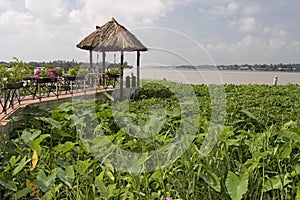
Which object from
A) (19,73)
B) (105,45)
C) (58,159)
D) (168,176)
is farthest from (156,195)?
(105,45)

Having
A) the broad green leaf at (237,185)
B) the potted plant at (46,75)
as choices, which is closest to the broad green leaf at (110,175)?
the broad green leaf at (237,185)

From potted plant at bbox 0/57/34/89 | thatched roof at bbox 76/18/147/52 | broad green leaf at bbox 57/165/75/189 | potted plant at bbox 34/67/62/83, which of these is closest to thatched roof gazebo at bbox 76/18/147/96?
thatched roof at bbox 76/18/147/52

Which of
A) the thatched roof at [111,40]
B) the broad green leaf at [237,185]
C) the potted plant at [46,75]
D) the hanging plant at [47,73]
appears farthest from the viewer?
the thatched roof at [111,40]

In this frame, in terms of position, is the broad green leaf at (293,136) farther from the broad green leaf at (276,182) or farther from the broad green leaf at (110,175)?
the broad green leaf at (110,175)

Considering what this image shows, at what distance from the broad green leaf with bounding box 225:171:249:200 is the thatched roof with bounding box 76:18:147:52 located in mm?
7366

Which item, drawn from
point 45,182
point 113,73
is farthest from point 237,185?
point 113,73

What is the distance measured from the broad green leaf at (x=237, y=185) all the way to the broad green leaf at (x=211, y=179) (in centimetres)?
8

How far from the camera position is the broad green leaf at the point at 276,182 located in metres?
1.98

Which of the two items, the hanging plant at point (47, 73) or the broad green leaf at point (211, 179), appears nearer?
the broad green leaf at point (211, 179)

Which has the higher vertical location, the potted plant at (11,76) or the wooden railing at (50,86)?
the potted plant at (11,76)

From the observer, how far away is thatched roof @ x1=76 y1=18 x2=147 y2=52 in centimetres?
941

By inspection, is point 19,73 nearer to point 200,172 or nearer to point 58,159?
point 58,159

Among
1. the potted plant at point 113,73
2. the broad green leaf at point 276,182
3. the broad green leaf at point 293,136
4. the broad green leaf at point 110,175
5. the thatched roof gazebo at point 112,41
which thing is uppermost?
the thatched roof gazebo at point 112,41

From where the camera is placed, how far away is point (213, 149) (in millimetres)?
2299
